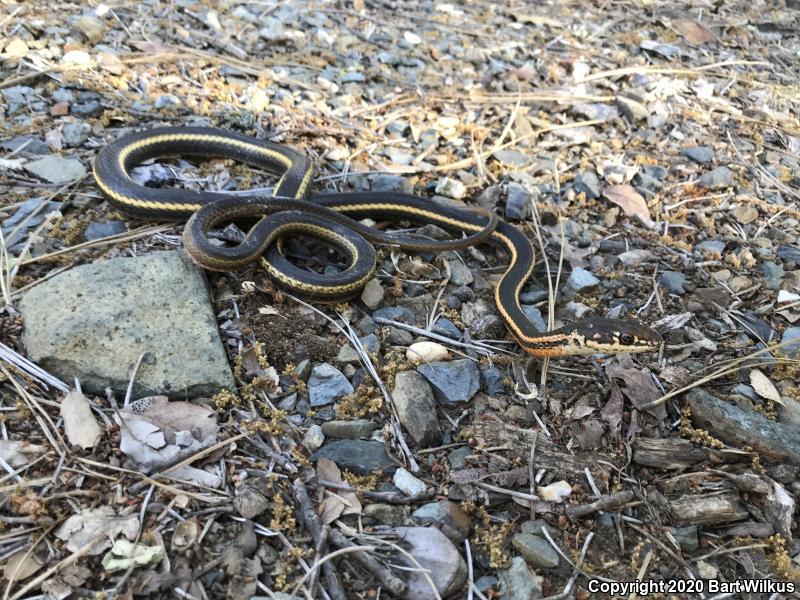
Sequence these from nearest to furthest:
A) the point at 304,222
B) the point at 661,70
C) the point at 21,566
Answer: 1. the point at 21,566
2. the point at 304,222
3. the point at 661,70

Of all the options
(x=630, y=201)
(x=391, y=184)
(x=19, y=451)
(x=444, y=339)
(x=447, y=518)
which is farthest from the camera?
(x=630, y=201)

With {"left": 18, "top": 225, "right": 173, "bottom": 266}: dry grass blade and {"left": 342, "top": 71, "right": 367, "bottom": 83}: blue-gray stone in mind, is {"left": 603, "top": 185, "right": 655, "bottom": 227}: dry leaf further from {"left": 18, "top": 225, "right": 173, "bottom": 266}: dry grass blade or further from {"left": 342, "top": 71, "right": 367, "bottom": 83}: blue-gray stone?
{"left": 18, "top": 225, "right": 173, "bottom": 266}: dry grass blade

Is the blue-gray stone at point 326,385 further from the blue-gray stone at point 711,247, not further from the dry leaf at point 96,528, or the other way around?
the blue-gray stone at point 711,247

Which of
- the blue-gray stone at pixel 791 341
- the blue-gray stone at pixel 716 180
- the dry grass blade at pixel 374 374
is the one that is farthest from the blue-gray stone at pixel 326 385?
the blue-gray stone at pixel 716 180

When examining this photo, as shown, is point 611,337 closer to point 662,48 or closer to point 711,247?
point 711,247

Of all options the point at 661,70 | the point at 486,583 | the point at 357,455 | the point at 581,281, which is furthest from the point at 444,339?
the point at 661,70

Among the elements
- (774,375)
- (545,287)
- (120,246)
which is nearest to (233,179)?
(120,246)
